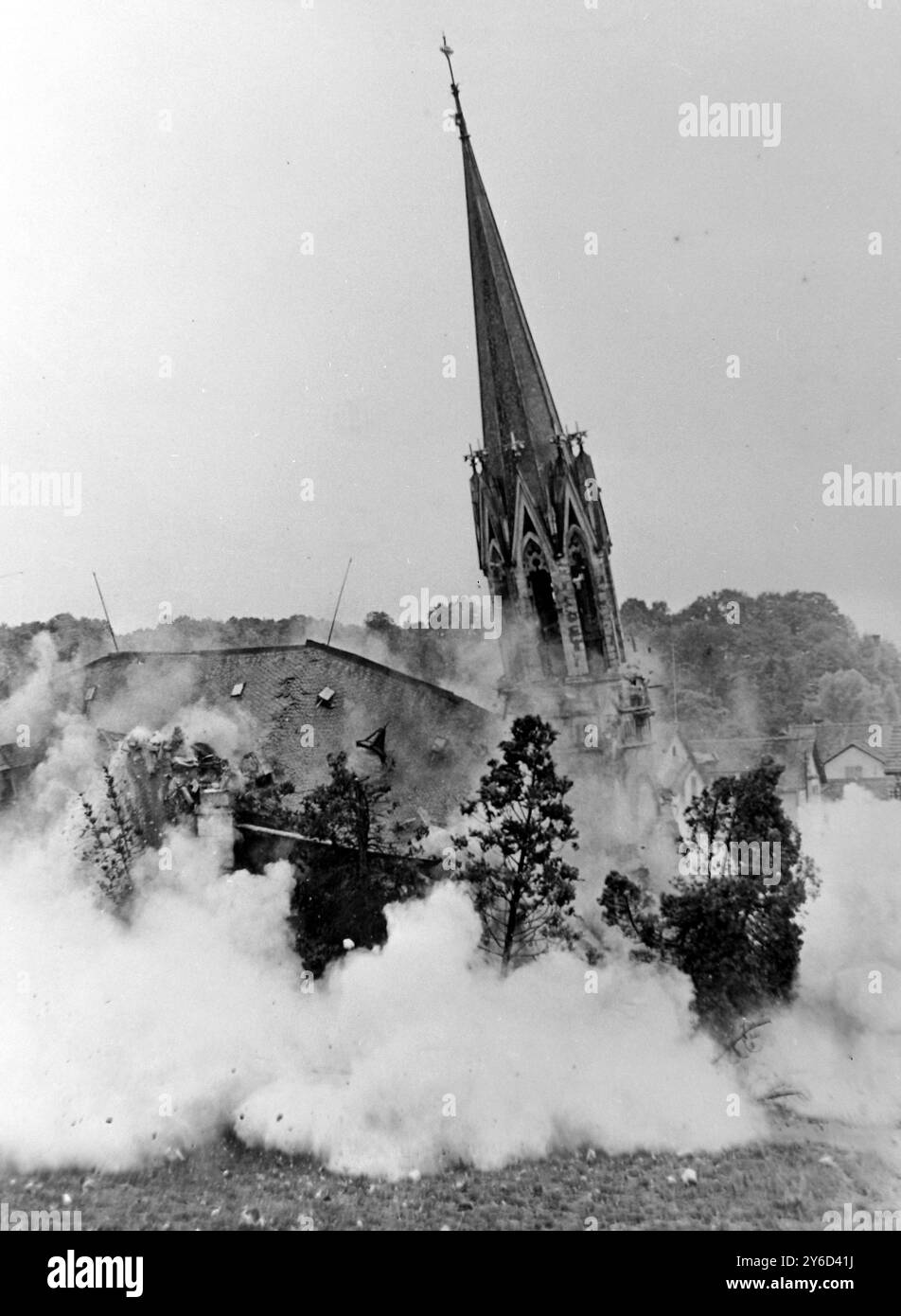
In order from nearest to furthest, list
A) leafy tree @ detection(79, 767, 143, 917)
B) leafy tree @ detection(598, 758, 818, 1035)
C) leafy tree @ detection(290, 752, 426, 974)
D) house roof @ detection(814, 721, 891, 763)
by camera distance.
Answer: leafy tree @ detection(598, 758, 818, 1035)
leafy tree @ detection(290, 752, 426, 974)
leafy tree @ detection(79, 767, 143, 917)
house roof @ detection(814, 721, 891, 763)

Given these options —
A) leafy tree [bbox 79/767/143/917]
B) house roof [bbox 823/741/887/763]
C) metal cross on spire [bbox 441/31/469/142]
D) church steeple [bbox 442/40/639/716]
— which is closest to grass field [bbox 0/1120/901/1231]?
leafy tree [bbox 79/767/143/917]

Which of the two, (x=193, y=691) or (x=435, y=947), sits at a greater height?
(x=193, y=691)

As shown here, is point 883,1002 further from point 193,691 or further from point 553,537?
point 193,691

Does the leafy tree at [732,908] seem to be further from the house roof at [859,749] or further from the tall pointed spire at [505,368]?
the tall pointed spire at [505,368]

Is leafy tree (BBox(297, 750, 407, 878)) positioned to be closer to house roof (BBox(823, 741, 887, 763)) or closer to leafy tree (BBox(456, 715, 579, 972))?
leafy tree (BBox(456, 715, 579, 972))
